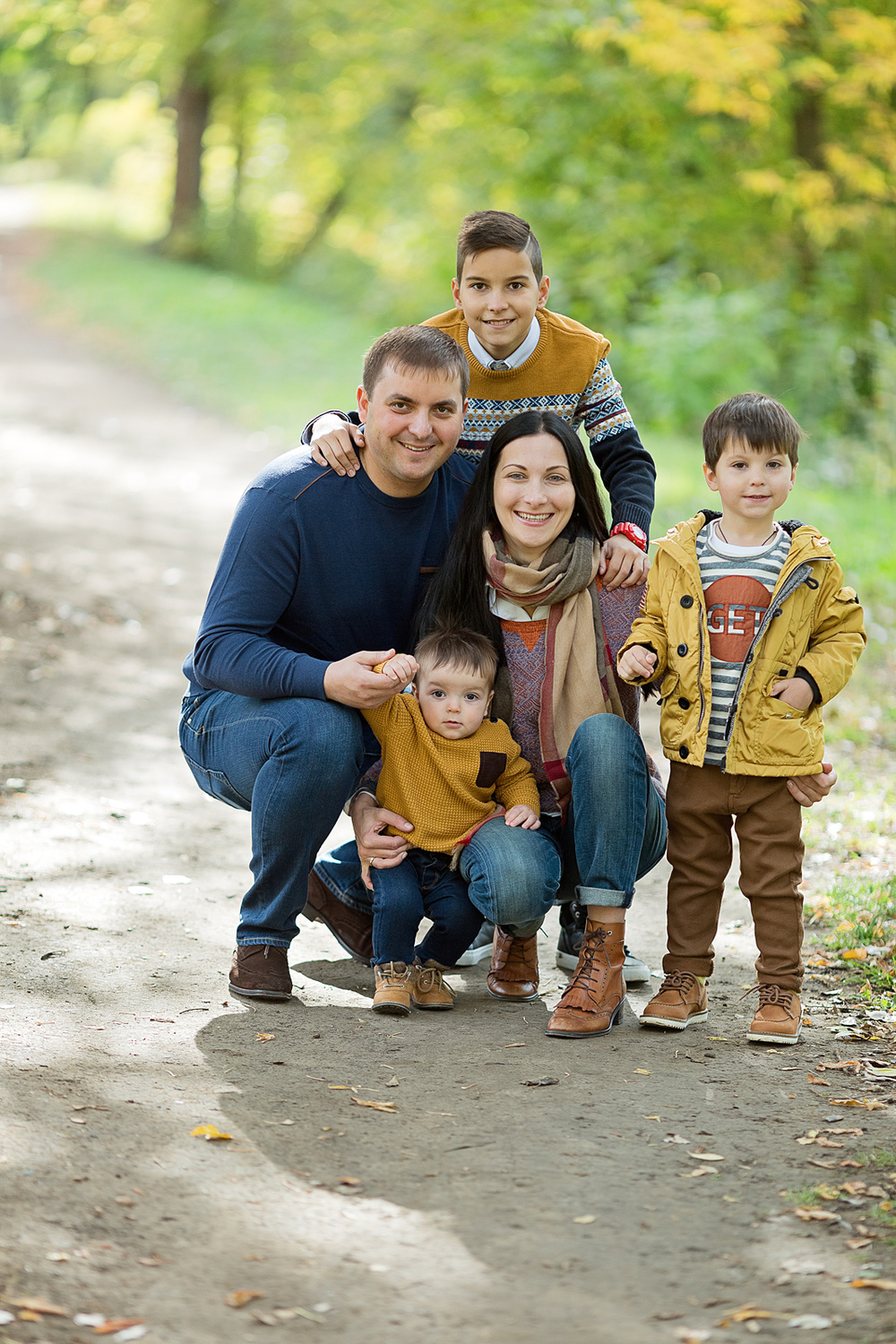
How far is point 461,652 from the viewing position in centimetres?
353

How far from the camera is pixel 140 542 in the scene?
29.1 ft

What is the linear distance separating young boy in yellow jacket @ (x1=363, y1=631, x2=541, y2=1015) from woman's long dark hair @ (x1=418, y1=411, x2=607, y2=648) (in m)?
0.08

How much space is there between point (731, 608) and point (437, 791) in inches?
35.3

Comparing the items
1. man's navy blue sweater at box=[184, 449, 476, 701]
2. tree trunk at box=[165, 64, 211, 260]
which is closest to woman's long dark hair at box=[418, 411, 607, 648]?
man's navy blue sweater at box=[184, 449, 476, 701]

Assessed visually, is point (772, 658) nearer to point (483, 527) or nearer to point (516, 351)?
point (483, 527)

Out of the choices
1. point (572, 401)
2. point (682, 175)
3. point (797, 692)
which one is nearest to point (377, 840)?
point (797, 692)

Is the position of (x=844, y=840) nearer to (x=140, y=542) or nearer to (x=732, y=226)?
(x=140, y=542)

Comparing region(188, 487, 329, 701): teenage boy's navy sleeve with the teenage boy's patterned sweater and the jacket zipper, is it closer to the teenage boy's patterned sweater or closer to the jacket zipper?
the teenage boy's patterned sweater

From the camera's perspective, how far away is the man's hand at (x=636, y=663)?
3344 mm

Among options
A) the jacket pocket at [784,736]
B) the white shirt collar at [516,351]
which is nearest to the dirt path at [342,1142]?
the jacket pocket at [784,736]

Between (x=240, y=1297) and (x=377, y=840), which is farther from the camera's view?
(x=377, y=840)

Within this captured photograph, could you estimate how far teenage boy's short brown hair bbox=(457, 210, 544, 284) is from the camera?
404 centimetres

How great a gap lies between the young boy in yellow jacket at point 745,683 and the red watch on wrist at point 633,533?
250 mm

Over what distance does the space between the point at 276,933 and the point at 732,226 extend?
1237 centimetres
